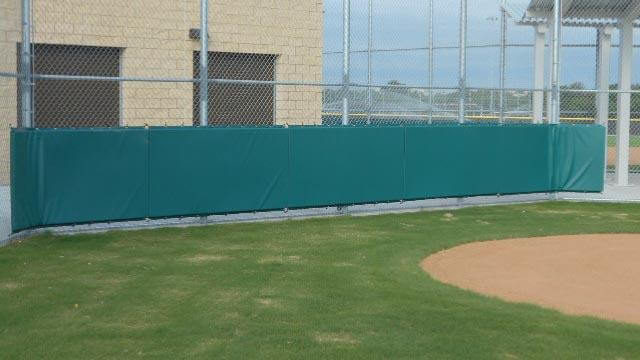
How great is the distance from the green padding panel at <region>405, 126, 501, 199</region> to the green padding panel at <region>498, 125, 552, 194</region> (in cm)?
17

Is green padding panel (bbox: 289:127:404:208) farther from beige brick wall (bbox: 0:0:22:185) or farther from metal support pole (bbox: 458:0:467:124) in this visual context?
beige brick wall (bbox: 0:0:22:185)

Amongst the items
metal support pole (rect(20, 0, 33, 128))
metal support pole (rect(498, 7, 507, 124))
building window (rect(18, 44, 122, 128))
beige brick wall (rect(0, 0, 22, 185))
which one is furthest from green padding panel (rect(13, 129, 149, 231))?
metal support pole (rect(498, 7, 507, 124))

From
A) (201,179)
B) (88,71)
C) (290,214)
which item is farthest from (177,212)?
(88,71)

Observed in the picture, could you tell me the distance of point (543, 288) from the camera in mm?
10273

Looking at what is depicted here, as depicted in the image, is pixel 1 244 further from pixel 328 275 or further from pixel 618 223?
pixel 618 223

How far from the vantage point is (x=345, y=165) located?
16.3m

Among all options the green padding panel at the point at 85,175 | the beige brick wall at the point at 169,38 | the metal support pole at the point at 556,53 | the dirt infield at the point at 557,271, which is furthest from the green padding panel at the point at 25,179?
the metal support pole at the point at 556,53

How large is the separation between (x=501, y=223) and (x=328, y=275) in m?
5.73

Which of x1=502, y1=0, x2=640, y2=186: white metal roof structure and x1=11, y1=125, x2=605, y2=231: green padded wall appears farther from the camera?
x1=502, y1=0, x2=640, y2=186: white metal roof structure

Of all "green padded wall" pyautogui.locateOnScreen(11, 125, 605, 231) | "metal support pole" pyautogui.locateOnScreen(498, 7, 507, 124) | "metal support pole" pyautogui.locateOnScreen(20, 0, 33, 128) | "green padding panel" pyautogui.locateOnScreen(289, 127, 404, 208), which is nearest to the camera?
"metal support pole" pyautogui.locateOnScreen(20, 0, 33, 128)

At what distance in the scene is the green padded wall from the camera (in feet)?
43.5

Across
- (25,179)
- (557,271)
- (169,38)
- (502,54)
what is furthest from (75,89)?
(557,271)

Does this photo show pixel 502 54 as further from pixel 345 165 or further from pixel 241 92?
pixel 345 165

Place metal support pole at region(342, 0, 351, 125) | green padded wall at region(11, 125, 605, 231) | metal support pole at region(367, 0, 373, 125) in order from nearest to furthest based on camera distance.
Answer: green padded wall at region(11, 125, 605, 231) < metal support pole at region(342, 0, 351, 125) < metal support pole at region(367, 0, 373, 125)
